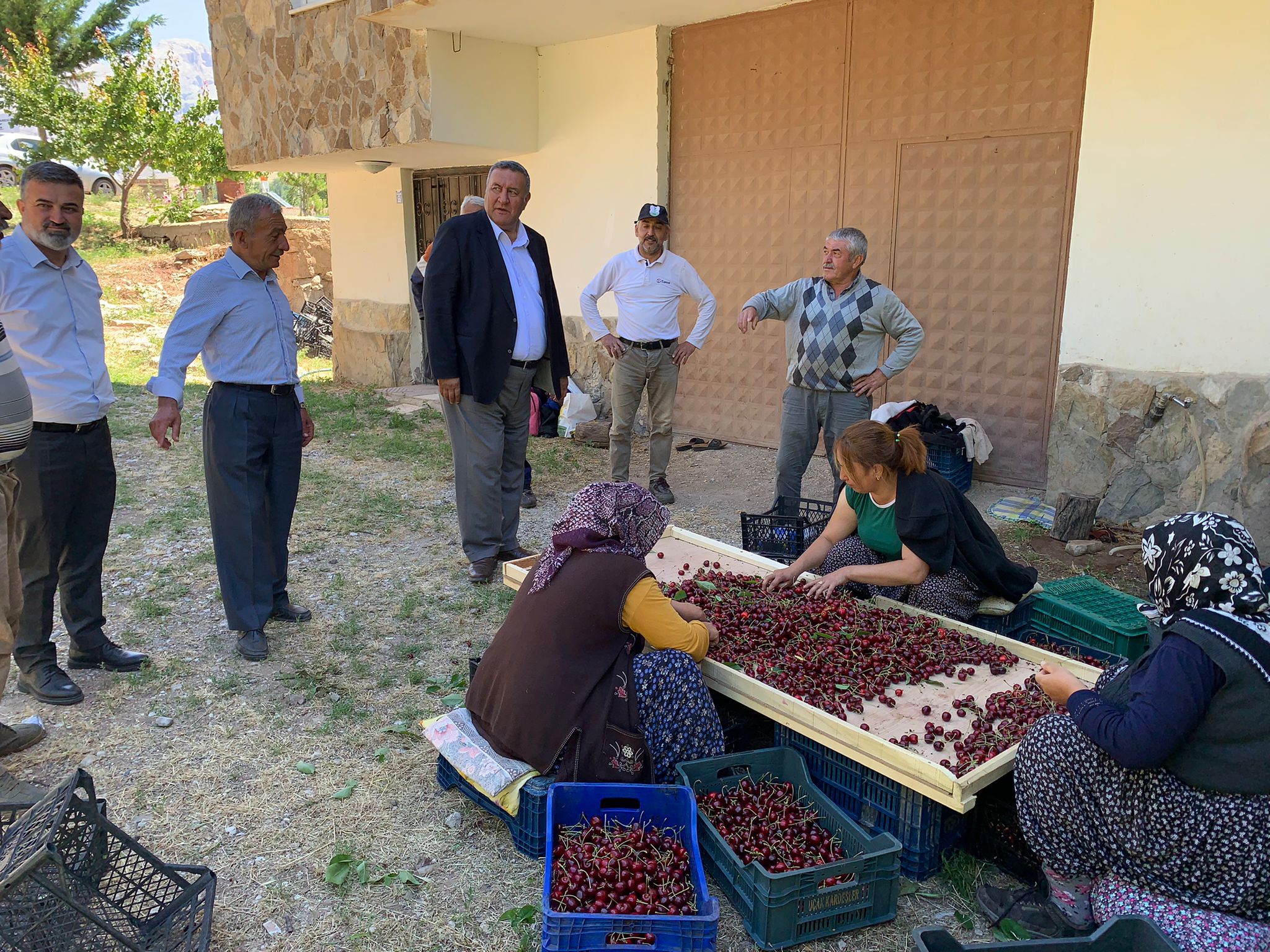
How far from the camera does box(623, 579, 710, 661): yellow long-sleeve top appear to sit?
2.85m

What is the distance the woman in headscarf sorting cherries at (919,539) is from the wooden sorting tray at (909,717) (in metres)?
0.16

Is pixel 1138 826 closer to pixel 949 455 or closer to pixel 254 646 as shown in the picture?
pixel 254 646

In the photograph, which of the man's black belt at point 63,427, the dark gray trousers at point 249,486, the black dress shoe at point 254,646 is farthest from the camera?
the black dress shoe at point 254,646

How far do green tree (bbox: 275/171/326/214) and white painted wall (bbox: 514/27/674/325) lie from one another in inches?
850

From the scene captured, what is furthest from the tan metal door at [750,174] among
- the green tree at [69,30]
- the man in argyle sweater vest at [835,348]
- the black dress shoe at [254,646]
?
the green tree at [69,30]

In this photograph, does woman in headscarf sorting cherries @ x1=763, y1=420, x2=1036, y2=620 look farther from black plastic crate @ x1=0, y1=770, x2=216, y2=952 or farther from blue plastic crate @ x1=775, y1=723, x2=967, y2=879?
black plastic crate @ x1=0, y1=770, x2=216, y2=952

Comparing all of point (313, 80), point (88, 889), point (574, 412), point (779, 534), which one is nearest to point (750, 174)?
point (574, 412)

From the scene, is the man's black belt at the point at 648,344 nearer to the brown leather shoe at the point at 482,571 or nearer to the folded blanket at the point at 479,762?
the brown leather shoe at the point at 482,571

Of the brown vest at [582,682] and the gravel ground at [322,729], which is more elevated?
the brown vest at [582,682]

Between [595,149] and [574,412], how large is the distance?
252 centimetres

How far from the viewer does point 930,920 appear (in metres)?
2.65

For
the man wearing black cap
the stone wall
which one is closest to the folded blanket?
the man wearing black cap

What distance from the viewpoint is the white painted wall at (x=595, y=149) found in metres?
8.43

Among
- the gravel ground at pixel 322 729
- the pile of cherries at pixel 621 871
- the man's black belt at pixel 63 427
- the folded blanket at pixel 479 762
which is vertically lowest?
the gravel ground at pixel 322 729
